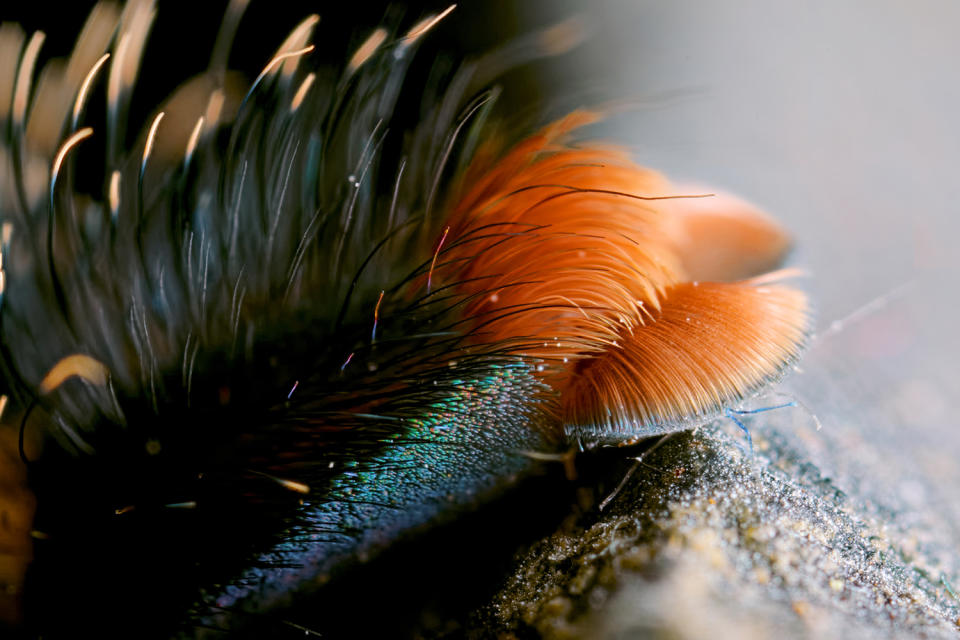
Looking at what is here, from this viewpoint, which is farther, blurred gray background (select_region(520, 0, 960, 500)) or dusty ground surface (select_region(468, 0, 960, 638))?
blurred gray background (select_region(520, 0, 960, 500))

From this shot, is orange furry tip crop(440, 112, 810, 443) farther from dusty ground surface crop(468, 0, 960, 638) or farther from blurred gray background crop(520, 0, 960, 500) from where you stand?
blurred gray background crop(520, 0, 960, 500)

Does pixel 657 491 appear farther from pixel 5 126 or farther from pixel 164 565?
pixel 5 126

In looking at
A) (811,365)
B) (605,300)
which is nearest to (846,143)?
(811,365)

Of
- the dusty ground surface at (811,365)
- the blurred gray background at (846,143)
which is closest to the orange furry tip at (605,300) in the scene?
the dusty ground surface at (811,365)

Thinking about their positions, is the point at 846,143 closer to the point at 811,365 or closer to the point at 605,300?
the point at 811,365

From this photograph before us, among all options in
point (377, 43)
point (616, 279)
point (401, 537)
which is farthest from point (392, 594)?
point (377, 43)

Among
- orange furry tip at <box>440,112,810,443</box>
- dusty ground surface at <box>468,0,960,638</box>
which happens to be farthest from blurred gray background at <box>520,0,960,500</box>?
orange furry tip at <box>440,112,810,443</box>

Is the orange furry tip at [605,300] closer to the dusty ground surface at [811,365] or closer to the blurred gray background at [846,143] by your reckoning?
the dusty ground surface at [811,365]

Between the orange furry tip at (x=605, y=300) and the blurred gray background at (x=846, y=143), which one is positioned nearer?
the orange furry tip at (x=605, y=300)
